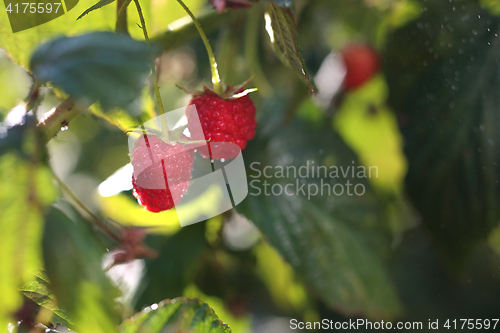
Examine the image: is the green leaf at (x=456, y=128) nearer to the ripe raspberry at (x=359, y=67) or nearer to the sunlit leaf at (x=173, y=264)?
the ripe raspberry at (x=359, y=67)

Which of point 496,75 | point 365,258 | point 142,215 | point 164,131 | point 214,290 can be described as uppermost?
point 164,131

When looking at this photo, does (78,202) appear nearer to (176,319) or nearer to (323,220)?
(176,319)

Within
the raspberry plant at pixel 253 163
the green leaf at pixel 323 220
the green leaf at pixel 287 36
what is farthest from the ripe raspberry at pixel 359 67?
the green leaf at pixel 287 36

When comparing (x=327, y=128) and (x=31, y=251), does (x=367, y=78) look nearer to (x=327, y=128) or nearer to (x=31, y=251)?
(x=327, y=128)

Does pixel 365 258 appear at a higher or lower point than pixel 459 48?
lower

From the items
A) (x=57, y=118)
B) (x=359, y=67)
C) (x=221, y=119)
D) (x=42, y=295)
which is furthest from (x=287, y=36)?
(x=359, y=67)

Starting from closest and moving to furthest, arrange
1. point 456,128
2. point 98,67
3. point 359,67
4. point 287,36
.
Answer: point 98,67 < point 287,36 < point 456,128 < point 359,67

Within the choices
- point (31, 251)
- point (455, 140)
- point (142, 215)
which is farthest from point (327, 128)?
point (31, 251)

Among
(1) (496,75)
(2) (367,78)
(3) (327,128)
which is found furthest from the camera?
(2) (367,78)
